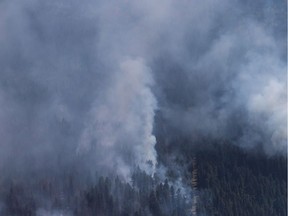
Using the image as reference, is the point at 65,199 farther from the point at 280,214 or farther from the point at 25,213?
the point at 280,214

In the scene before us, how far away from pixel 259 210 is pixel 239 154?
42853 mm

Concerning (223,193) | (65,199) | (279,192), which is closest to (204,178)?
(223,193)

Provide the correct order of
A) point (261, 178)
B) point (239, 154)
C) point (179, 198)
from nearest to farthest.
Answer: point (179, 198)
point (261, 178)
point (239, 154)

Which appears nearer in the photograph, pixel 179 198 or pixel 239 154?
pixel 179 198

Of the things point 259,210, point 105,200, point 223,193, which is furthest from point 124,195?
point 259,210

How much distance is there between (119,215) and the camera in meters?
142

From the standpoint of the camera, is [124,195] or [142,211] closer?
[142,211]

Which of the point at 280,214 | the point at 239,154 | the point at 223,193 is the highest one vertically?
the point at 239,154

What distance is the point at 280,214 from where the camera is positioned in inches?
5266

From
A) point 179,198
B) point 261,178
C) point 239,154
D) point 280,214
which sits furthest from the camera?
point 239,154

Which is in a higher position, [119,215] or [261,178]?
[261,178]

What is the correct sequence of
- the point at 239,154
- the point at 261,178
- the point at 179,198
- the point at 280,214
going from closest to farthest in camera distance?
the point at 280,214
the point at 179,198
the point at 261,178
the point at 239,154

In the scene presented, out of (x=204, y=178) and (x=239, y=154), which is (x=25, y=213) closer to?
(x=204, y=178)

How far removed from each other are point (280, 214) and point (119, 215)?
44.3 m
